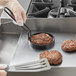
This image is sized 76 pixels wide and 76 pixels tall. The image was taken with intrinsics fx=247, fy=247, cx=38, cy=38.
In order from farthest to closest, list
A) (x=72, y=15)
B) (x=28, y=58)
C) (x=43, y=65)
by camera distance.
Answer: (x=72, y=15) < (x=28, y=58) < (x=43, y=65)

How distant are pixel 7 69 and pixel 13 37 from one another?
466mm

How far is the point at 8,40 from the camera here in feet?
5.92

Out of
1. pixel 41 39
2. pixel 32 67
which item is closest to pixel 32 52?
pixel 41 39

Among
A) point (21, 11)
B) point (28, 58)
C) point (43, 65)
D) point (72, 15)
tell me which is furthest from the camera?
point (72, 15)

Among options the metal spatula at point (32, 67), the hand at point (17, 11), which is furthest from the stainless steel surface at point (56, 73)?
the hand at point (17, 11)

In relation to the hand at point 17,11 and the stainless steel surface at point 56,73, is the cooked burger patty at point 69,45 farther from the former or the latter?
the hand at point 17,11

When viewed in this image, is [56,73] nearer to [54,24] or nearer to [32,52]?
[32,52]

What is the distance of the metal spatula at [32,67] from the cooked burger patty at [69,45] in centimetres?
20

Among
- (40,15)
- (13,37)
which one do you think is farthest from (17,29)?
(40,15)

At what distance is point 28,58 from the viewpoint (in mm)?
1536

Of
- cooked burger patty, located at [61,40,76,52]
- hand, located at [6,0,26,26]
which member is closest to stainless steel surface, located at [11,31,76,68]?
cooked burger patty, located at [61,40,76,52]

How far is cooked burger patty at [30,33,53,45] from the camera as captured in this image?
62.7 inches

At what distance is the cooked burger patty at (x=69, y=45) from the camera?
1.54m

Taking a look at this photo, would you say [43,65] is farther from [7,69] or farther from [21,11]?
[21,11]
